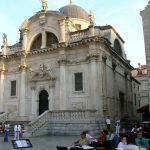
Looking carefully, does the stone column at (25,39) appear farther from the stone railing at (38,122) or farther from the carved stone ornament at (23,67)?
the stone railing at (38,122)

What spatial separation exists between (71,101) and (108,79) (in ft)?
15.3

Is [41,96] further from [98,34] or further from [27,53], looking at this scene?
[98,34]

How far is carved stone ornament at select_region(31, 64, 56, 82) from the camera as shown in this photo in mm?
28344

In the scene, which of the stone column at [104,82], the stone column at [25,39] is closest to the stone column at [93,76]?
the stone column at [104,82]

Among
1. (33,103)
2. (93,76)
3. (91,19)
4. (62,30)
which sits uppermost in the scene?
(91,19)

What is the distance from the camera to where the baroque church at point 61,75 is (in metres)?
25.1

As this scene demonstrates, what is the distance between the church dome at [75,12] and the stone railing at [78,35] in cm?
845

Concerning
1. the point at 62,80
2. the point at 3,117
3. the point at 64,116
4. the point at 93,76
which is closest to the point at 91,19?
the point at 93,76

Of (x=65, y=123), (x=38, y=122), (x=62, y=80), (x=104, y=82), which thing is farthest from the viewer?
(x=62, y=80)

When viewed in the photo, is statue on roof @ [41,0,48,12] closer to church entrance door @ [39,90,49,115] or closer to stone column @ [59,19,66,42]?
stone column @ [59,19,66,42]

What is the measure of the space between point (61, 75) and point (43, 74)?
8.41 ft

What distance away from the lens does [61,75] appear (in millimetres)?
27312

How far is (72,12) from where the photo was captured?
36.9m

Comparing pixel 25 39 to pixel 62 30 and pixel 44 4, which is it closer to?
pixel 44 4
